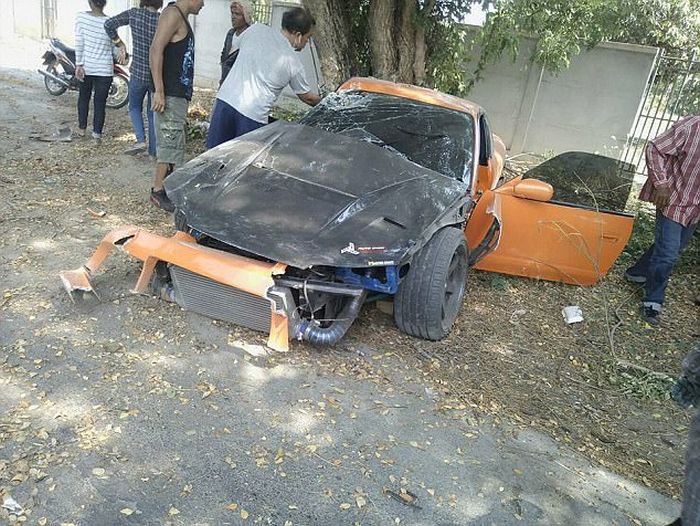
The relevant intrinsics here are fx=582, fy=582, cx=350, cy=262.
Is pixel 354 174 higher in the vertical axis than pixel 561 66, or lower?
lower

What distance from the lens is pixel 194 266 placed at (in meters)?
3.05

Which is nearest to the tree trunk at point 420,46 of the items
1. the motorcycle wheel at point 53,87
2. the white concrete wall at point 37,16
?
the motorcycle wheel at point 53,87

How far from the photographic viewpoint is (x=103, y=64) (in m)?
6.38

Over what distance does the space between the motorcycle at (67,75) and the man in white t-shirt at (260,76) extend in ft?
12.6

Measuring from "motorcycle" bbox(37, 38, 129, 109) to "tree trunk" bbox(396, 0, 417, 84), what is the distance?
3768mm

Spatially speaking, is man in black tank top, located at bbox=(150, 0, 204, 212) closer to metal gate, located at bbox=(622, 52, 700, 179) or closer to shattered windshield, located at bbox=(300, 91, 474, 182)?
shattered windshield, located at bbox=(300, 91, 474, 182)

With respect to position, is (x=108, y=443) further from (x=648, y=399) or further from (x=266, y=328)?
(x=648, y=399)

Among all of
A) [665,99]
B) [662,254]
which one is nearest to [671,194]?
[662,254]

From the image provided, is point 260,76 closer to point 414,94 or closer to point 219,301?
point 414,94

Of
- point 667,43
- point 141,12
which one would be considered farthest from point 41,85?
point 667,43

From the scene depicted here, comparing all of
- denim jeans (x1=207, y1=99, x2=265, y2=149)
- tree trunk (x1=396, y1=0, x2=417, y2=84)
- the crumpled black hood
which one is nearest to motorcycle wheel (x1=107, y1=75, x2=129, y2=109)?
Answer: tree trunk (x1=396, y1=0, x2=417, y2=84)

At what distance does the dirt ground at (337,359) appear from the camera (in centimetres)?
257

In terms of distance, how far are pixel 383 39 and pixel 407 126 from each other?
10.2 feet

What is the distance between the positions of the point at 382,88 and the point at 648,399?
3.00 meters
